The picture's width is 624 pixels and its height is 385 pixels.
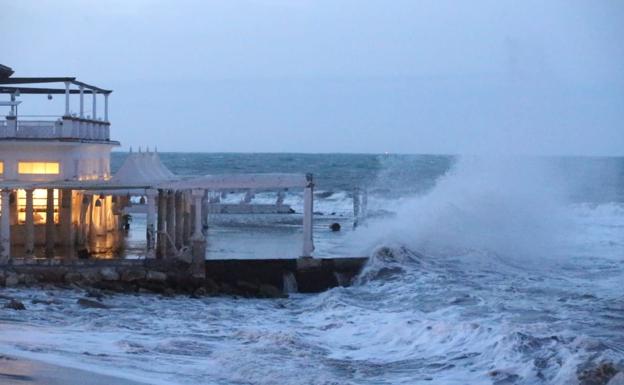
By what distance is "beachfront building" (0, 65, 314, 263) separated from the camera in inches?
1145

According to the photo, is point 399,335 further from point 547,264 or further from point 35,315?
point 547,264

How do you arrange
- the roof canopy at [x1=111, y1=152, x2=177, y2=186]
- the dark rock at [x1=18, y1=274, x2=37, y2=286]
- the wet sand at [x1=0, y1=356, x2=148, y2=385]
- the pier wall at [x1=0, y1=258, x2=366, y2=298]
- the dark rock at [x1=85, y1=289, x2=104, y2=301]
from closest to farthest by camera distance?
the wet sand at [x1=0, y1=356, x2=148, y2=385]
the dark rock at [x1=85, y1=289, x2=104, y2=301]
the dark rock at [x1=18, y1=274, x2=37, y2=286]
the pier wall at [x1=0, y1=258, x2=366, y2=298]
the roof canopy at [x1=111, y1=152, x2=177, y2=186]

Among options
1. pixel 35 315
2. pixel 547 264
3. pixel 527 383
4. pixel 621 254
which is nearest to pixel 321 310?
pixel 35 315

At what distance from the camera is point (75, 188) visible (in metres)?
29.3

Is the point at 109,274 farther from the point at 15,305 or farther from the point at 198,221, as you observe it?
the point at 15,305

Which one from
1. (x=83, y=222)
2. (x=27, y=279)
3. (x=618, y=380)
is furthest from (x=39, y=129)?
(x=618, y=380)

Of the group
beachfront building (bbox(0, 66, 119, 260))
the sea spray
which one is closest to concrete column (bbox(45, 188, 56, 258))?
beachfront building (bbox(0, 66, 119, 260))

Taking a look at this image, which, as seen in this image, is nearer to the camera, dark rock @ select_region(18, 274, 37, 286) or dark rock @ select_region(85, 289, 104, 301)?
dark rock @ select_region(85, 289, 104, 301)

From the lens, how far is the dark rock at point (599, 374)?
1705 centimetres

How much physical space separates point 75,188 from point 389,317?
10.7 metres

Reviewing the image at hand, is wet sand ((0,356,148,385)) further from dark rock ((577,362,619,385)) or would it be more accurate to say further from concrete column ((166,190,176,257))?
concrete column ((166,190,176,257))

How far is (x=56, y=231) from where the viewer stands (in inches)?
1246

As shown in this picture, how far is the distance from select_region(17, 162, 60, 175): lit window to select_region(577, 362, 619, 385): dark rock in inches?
747

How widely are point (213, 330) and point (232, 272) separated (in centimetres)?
683
